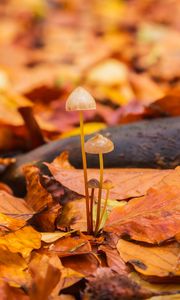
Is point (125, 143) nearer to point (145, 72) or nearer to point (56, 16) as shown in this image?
point (145, 72)

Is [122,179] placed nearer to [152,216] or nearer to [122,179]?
[122,179]

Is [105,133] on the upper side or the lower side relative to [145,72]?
upper

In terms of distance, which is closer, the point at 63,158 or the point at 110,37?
the point at 63,158

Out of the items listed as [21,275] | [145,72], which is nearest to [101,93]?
[145,72]

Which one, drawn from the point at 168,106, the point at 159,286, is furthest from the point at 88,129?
the point at 159,286

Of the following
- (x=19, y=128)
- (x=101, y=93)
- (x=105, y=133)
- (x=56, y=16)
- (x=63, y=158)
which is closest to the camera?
(x=63, y=158)

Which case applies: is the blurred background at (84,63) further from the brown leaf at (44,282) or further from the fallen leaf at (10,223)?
the brown leaf at (44,282)

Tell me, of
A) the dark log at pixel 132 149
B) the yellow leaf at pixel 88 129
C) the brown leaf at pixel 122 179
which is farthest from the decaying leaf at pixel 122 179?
the yellow leaf at pixel 88 129

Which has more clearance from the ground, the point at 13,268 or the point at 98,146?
the point at 98,146
